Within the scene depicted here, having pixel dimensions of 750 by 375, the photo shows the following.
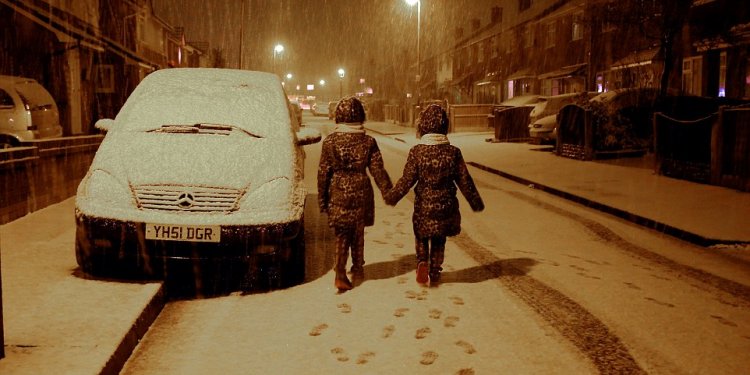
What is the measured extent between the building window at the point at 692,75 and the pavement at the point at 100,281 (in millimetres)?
11961

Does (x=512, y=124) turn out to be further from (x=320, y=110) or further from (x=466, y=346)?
(x=320, y=110)

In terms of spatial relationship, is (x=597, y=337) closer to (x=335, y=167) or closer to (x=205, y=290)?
(x=335, y=167)

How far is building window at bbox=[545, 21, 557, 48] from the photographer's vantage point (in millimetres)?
38531

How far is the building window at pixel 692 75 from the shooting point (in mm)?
24078

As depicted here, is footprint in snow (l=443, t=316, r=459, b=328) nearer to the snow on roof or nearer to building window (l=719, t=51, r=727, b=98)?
the snow on roof

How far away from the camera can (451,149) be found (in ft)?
18.3

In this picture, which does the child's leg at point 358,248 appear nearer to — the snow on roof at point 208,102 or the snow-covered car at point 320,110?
the snow on roof at point 208,102

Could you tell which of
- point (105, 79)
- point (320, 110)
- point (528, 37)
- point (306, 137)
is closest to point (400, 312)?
point (306, 137)

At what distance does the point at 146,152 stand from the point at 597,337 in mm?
3722

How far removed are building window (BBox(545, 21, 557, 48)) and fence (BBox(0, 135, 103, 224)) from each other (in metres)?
32.1

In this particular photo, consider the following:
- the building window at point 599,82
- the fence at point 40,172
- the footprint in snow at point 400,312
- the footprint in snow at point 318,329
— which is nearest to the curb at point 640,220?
the footprint in snow at point 400,312

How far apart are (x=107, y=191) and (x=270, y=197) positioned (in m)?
1.24

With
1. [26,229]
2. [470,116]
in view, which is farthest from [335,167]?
[470,116]

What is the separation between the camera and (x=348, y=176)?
5488 millimetres
